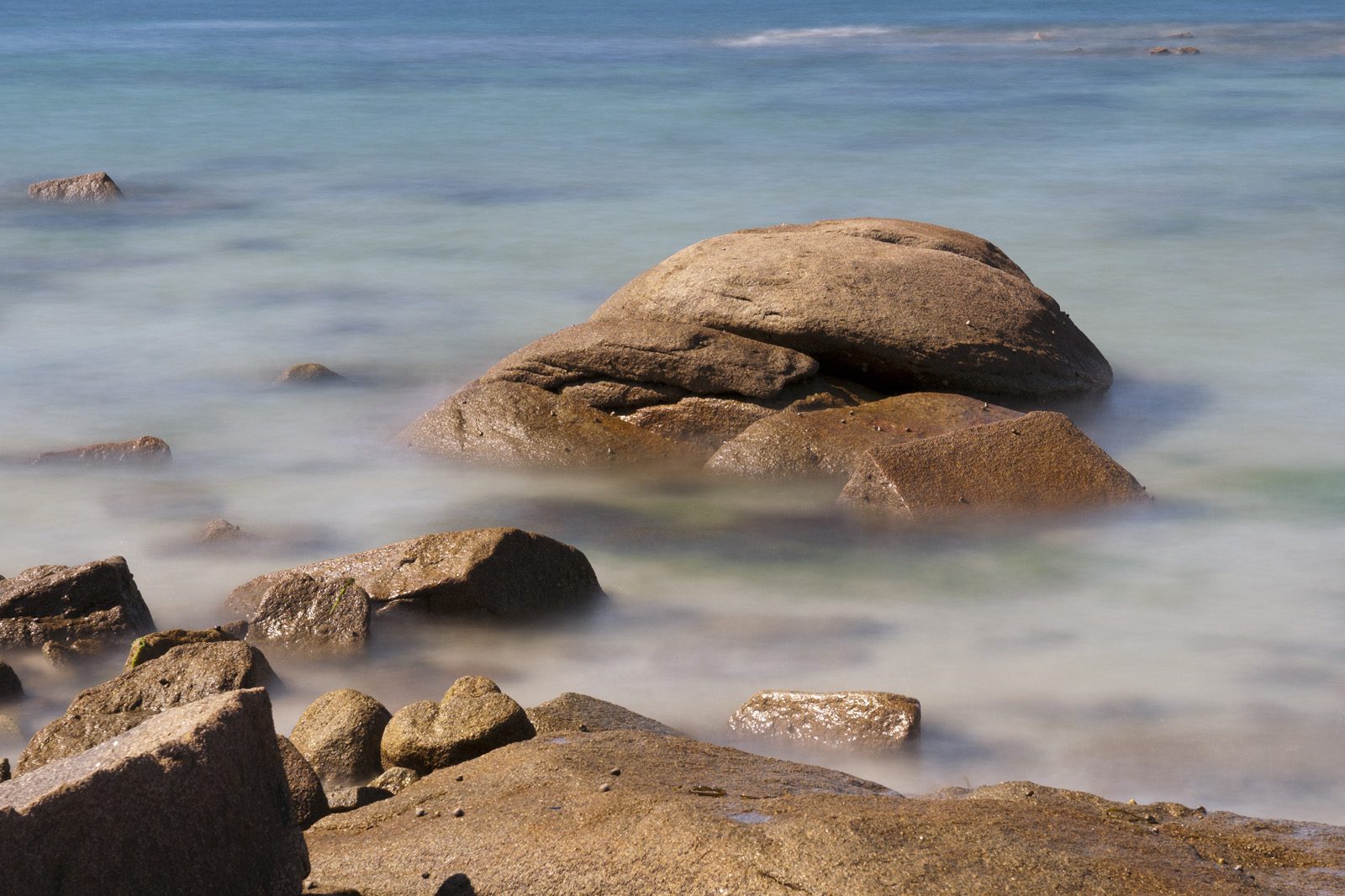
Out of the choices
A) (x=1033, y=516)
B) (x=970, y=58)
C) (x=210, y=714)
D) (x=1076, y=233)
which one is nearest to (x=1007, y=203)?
(x=1076, y=233)

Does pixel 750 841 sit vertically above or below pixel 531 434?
above

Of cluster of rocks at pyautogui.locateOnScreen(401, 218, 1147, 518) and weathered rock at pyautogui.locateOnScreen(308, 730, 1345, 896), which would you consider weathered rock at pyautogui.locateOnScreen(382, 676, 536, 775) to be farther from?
cluster of rocks at pyautogui.locateOnScreen(401, 218, 1147, 518)

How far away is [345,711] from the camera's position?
4.07 metres

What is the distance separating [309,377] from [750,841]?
688 cm

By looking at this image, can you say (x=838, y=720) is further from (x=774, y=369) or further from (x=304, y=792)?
(x=774, y=369)

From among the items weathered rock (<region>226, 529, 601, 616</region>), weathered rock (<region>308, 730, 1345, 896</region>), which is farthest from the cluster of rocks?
weathered rock (<region>308, 730, 1345, 896</region>)

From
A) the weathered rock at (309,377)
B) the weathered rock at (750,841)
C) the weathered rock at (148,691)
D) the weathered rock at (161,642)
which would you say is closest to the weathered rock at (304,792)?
the weathered rock at (750,841)

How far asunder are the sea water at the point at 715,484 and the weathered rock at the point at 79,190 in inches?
9.5

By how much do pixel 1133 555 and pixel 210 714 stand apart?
14.7ft

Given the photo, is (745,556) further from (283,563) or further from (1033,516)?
(283,563)

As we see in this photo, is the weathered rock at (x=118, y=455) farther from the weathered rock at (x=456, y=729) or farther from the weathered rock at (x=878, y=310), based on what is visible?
the weathered rock at (x=456, y=729)

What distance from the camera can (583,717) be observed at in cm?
400

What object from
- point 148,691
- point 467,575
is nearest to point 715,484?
point 467,575

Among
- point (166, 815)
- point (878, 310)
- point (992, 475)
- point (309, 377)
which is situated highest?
point (166, 815)
